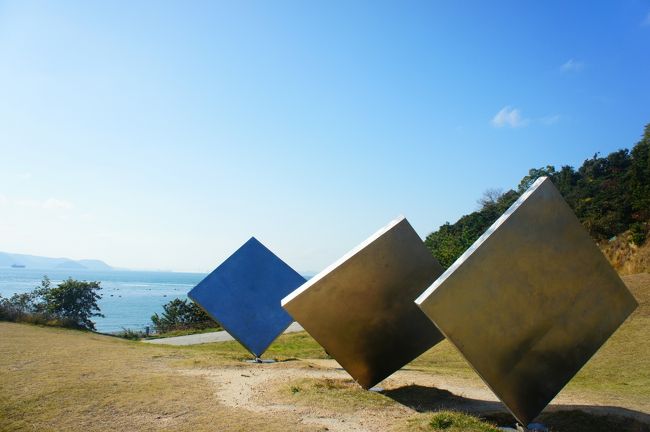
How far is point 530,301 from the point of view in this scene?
7.27 m

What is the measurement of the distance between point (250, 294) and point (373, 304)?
264 inches

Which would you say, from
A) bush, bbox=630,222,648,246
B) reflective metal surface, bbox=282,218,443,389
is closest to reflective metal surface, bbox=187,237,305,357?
reflective metal surface, bbox=282,218,443,389

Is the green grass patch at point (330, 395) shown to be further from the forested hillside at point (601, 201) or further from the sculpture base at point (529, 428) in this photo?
the forested hillside at point (601, 201)

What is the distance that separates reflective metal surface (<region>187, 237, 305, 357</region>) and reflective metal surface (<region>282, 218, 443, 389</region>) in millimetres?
5183

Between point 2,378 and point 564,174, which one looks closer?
point 2,378

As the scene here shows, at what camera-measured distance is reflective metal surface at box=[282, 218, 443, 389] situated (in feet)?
30.0

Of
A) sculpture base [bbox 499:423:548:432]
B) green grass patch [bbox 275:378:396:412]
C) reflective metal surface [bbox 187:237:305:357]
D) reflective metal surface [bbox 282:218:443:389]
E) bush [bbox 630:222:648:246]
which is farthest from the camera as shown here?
bush [bbox 630:222:648:246]

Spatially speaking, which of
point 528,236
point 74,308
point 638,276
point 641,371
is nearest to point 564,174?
point 638,276

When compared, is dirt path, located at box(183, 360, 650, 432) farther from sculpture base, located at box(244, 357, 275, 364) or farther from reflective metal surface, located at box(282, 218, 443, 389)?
sculpture base, located at box(244, 357, 275, 364)

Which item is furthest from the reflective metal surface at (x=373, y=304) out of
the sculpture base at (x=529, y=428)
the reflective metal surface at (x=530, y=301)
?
the sculpture base at (x=529, y=428)

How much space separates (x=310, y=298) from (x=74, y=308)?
78.6 feet

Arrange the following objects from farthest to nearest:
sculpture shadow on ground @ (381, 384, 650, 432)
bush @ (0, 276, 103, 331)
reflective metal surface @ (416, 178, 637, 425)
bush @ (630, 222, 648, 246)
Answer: bush @ (630, 222, 648, 246)
bush @ (0, 276, 103, 331)
sculpture shadow on ground @ (381, 384, 650, 432)
reflective metal surface @ (416, 178, 637, 425)

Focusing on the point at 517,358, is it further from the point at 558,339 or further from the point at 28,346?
the point at 28,346

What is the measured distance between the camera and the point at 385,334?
9.80m
